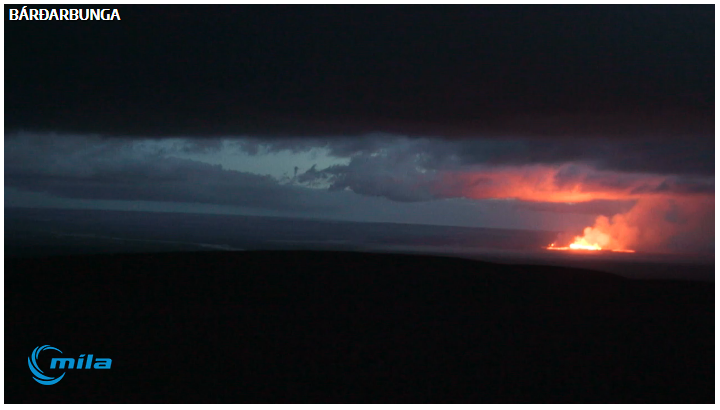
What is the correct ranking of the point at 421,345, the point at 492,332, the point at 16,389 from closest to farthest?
the point at 16,389
the point at 421,345
the point at 492,332

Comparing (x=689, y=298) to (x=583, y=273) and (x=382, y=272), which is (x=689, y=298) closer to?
(x=583, y=273)

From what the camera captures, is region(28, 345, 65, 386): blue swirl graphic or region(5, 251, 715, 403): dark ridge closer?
region(5, 251, 715, 403): dark ridge

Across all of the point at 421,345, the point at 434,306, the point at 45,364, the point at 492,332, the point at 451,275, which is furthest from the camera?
the point at 451,275

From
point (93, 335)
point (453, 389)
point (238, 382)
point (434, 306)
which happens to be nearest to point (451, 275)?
point (434, 306)

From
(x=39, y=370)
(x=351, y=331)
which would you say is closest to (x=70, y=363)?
(x=39, y=370)

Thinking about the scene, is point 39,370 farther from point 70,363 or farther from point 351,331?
point 351,331

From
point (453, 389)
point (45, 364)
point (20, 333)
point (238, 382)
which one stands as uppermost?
point (20, 333)
